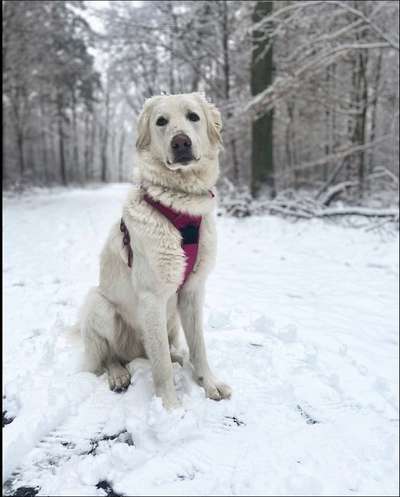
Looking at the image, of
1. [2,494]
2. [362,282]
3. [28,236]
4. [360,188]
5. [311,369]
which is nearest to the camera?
[2,494]

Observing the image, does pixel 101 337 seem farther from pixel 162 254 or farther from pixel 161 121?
pixel 161 121

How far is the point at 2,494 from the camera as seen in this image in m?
1.47

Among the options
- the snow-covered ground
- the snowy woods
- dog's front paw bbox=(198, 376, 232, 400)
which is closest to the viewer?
the snow-covered ground

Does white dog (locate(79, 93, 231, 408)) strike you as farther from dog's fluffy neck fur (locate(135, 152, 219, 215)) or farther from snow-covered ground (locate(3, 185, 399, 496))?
snow-covered ground (locate(3, 185, 399, 496))

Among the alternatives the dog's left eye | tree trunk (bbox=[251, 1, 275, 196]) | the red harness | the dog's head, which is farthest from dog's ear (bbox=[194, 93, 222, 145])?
tree trunk (bbox=[251, 1, 275, 196])

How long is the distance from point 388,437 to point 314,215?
602cm

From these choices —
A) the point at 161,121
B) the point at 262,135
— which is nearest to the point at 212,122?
the point at 161,121

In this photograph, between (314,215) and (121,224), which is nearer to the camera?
(121,224)

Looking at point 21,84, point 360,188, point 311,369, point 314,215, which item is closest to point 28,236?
point 314,215

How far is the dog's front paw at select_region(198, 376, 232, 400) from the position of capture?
2.11m

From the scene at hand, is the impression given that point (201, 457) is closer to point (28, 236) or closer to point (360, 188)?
point (28, 236)

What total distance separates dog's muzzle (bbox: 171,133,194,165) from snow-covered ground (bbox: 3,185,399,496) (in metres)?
1.29

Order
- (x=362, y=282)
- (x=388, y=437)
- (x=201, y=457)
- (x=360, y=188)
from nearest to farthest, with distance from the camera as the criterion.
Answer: (x=201, y=457), (x=388, y=437), (x=362, y=282), (x=360, y=188)

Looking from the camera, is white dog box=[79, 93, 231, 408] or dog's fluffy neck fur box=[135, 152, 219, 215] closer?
white dog box=[79, 93, 231, 408]
